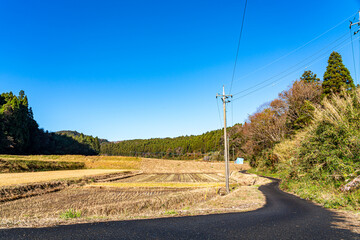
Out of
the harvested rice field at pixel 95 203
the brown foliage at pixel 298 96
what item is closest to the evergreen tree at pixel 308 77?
the brown foliage at pixel 298 96

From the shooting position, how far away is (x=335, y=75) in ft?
103

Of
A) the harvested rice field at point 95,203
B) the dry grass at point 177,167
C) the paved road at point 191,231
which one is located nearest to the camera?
the paved road at point 191,231

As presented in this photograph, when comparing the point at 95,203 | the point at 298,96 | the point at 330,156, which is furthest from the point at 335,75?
the point at 95,203

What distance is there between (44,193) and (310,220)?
20.6 m

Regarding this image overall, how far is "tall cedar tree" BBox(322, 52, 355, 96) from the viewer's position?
3109 centimetres

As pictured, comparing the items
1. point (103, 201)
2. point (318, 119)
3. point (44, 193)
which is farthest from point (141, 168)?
point (318, 119)

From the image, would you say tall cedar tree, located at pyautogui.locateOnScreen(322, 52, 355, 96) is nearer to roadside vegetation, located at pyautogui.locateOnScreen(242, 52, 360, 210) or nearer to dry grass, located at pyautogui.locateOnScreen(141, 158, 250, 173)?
roadside vegetation, located at pyautogui.locateOnScreen(242, 52, 360, 210)

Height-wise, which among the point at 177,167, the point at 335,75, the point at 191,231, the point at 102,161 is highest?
the point at 335,75

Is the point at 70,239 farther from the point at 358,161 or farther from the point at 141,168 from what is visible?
the point at 141,168

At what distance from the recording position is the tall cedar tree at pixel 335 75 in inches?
1224

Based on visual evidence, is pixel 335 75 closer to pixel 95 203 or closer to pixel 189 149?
pixel 95 203

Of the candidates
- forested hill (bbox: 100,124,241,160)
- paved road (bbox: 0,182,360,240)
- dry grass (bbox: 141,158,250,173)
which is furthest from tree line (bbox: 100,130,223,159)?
paved road (bbox: 0,182,360,240)

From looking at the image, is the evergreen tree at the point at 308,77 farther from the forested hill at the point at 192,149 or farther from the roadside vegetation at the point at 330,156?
the forested hill at the point at 192,149

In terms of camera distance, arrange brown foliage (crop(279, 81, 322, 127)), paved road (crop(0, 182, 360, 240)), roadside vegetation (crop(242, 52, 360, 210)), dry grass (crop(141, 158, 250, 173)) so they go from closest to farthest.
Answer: paved road (crop(0, 182, 360, 240)), roadside vegetation (crop(242, 52, 360, 210)), brown foliage (crop(279, 81, 322, 127)), dry grass (crop(141, 158, 250, 173))
